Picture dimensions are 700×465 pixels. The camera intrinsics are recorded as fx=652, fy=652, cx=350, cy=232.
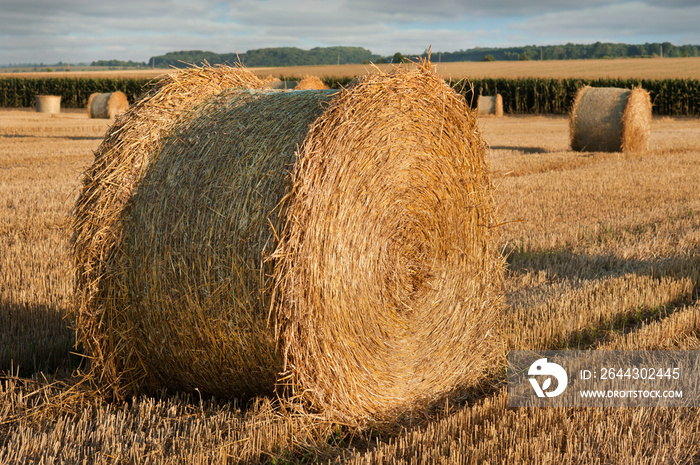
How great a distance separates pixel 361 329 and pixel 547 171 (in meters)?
11.9

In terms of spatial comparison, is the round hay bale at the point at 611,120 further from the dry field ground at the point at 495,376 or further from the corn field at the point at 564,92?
the corn field at the point at 564,92

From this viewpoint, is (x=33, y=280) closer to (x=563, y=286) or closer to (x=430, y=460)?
(x=430, y=460)

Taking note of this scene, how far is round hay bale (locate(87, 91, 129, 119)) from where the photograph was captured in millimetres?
29641

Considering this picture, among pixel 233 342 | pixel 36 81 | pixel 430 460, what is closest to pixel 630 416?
pixel 430 460

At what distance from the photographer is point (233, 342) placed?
375cm

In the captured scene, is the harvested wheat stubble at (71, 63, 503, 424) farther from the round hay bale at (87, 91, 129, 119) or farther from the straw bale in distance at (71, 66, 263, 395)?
the round hay bale at (87, 91, 129, 119)

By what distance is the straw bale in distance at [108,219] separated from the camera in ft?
13.3

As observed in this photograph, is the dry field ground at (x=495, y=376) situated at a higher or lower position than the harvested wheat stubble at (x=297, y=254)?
lower

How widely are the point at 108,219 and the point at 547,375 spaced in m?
3.12

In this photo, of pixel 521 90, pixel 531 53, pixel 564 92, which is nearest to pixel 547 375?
pixel 564 92

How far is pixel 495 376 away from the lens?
16.1 feet

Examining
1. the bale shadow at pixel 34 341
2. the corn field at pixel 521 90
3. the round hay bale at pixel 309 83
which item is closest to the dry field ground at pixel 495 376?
the bale shadow at pixel 34 341

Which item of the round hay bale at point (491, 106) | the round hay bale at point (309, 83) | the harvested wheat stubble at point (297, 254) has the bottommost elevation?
the harvested wheat stubble at point (297, 254)

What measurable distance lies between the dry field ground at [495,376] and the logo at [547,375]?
266mm
